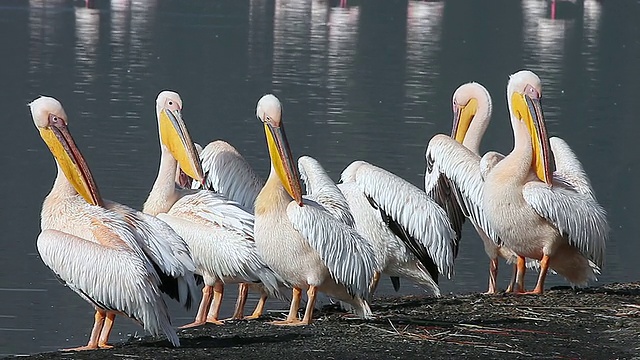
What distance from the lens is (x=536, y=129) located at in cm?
730

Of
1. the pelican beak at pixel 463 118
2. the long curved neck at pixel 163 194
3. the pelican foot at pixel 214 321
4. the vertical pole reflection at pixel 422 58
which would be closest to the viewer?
the pelican foot at pixel 214 321

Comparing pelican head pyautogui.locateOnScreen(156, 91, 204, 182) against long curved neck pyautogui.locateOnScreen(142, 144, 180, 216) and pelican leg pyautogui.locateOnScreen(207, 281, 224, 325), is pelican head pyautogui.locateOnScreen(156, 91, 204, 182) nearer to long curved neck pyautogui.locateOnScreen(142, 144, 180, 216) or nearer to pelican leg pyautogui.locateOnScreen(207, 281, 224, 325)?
long curved neck pyautogui.locateOnScreen(142, 144, 180, 216)

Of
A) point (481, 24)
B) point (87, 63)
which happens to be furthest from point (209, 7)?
point (87, 63)

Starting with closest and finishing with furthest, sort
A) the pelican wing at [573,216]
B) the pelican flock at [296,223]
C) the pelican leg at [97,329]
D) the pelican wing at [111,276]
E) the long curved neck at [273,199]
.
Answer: the pelican wing at [111,276] < the pelican flock at [296,223] < the pelican leg at [97,329] < the long curved neck at [273,199] < the pelican wing at [573,216]

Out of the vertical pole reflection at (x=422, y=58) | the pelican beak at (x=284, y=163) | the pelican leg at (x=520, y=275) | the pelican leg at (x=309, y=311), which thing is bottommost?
the vertical pole reflection at (x=422, y=58)

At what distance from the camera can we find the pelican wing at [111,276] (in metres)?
5.53

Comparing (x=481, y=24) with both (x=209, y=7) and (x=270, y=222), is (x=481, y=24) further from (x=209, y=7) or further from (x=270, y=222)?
(x=270, y=222)

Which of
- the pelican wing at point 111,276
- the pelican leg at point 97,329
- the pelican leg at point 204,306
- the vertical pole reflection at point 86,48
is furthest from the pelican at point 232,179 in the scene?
the vertical pole reflection at point 86,48

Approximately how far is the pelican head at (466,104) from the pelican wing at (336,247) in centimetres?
242

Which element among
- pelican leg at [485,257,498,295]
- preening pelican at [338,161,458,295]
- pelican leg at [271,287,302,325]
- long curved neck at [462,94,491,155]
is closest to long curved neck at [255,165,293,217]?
pelican leg at [271,287,302,325]

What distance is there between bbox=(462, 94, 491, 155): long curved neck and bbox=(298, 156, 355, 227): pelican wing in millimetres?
1501

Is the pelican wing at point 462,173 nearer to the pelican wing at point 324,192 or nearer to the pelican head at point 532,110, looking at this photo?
the pelican head at point 532,110

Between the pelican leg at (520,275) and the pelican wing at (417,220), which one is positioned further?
the pelican leg at (520,275)

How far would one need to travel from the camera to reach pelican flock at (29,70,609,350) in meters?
Result: 5.71
